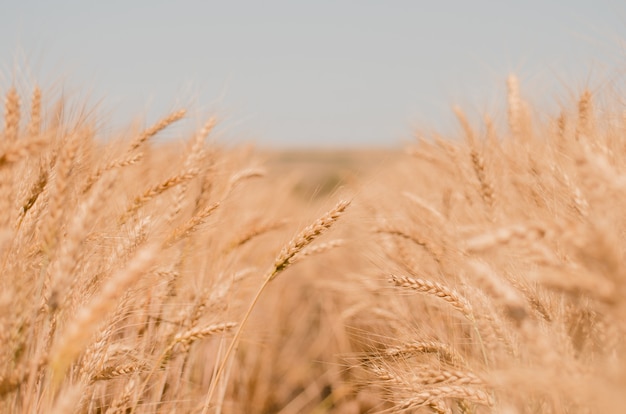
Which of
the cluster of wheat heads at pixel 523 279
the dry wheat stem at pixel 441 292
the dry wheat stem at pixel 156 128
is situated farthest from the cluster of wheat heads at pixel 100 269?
the cluster of wheat heads at pixel 523 279

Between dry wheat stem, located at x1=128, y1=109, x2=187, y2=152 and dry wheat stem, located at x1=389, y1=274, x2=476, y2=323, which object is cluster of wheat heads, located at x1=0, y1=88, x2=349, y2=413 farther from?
dry wheat stem, located at x1=389, y1=274, x2=476, y2=323

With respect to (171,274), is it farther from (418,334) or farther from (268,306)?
(268,306)

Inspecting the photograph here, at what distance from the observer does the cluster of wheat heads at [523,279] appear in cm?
78

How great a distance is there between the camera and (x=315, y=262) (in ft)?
16.7

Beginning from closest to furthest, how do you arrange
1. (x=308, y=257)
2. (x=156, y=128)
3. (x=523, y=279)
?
1. (x=523, y=279)
2. (x=308, y=257)
3. (x=156, y=128)

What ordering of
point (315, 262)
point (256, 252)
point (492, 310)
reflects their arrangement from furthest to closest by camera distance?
point (315, 262), point (256, 252), point (492, 310)

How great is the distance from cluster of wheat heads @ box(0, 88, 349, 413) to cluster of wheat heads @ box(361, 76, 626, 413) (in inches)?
19.8

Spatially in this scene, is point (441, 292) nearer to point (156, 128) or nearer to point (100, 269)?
point (100, 269)

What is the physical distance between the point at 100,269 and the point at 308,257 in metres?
0.76

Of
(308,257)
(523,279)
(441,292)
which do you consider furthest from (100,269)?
(523,279)

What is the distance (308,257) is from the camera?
6.07 feet

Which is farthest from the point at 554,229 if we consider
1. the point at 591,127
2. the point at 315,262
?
the point at 315,262

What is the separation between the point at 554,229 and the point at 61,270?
3.14ft

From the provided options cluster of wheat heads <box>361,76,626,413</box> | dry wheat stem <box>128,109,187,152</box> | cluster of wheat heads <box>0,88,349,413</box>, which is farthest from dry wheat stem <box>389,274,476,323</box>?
dry wheat stem <box>128,109,187,152</box>
